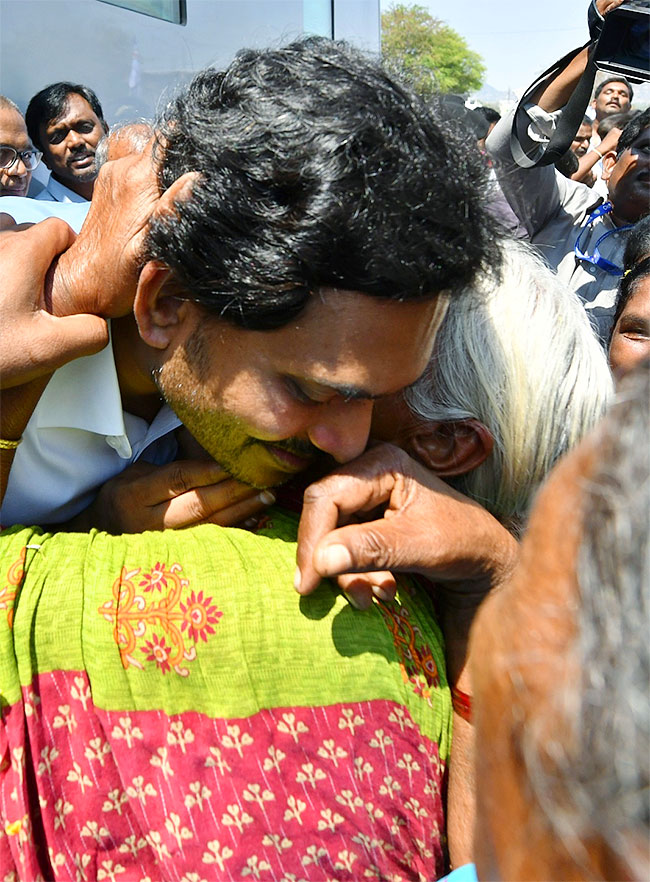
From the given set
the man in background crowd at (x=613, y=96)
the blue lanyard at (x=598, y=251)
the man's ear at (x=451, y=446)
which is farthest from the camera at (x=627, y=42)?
the man in background crowd at (x=613, y=96)

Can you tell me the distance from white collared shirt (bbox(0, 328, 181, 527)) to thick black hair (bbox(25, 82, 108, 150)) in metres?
4.52

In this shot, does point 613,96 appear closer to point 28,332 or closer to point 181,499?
point 181,499

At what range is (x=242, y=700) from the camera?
4.77 feet

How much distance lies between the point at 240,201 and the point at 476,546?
0.81 meters

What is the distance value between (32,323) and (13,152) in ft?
12.4

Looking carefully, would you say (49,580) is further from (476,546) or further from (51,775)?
(476,546)

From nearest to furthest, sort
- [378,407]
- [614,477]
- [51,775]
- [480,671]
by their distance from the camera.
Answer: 1. [614,477]
2. [480,671]
3. [51,775]
4. [378,407]

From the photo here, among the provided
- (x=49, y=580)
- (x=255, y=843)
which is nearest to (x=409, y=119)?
(x=49, y=580)

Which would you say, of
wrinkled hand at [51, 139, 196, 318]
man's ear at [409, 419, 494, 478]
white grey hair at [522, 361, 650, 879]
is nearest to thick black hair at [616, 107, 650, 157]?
man's ear at [409, 419, 494, 478]

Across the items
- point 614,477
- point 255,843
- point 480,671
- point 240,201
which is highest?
point 614,477

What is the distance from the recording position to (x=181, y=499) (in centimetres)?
180

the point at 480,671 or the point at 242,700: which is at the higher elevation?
the point at 480,671

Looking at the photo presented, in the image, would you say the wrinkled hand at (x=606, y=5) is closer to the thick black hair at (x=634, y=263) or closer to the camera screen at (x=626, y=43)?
the camera screen at (x=626, y=43)

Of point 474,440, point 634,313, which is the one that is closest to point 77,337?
point 474,440
